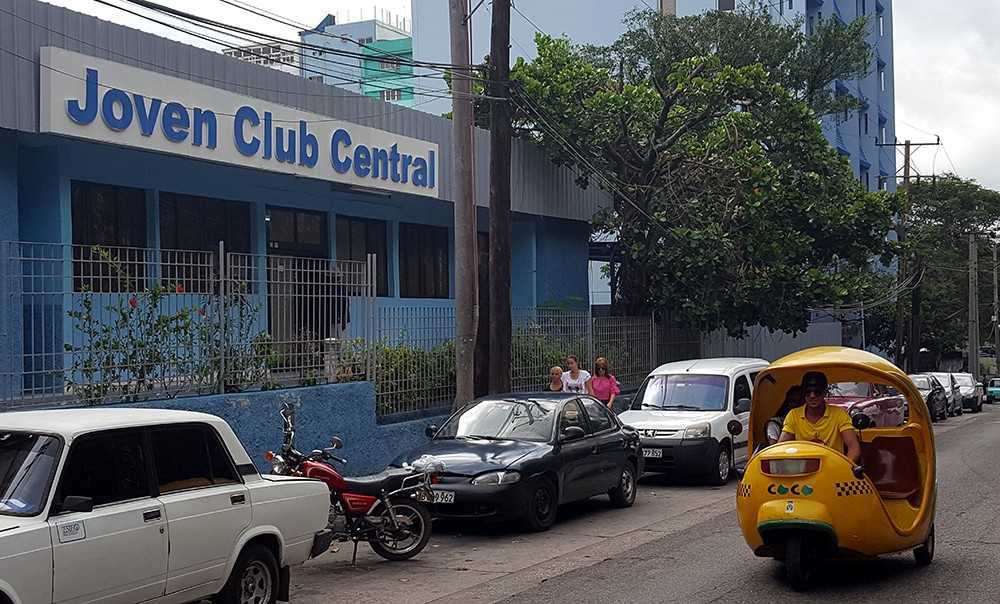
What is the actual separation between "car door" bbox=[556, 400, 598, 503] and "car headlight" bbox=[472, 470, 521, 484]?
91 centimetres

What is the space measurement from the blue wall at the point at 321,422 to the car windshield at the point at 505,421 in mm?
2158

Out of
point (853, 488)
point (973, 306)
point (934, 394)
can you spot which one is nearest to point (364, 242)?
point (853, 488)

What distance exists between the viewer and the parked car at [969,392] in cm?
4031

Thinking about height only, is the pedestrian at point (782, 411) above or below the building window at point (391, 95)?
below

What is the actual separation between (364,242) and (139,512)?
15567 millimetres

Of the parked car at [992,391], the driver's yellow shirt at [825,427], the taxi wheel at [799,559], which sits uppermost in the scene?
the driver's yellow shirt at [825,427]

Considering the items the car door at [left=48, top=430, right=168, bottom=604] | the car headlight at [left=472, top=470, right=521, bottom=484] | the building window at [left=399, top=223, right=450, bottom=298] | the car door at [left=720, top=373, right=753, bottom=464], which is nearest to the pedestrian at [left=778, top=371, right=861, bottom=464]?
the car headlight at [left=472, top=470, right=521, bottom=484]

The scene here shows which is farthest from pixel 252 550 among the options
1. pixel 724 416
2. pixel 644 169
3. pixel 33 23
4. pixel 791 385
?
pixel 644 169

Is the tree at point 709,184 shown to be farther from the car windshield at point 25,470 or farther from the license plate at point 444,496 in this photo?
the car windshield at point 25,470

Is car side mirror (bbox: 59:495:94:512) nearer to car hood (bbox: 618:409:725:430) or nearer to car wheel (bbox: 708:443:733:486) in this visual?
car hood (bbox: 618:409:725:430)

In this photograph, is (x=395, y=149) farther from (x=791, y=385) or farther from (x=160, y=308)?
(x=791, y=385)

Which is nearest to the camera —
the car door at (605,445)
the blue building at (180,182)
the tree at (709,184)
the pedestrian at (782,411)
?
the pedestrian at (782,411)

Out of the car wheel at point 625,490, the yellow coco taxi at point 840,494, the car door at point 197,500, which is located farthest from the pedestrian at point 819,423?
the car wheel at point 625,490

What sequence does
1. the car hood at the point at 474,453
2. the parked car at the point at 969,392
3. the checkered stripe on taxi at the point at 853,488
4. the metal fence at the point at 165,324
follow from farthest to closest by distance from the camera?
1. the parked car at the point at 969,392
2. the car hood at the point at 474,453
3. the metal fence at the point at 165,324
4. the checkered stripe on taxi at the point at 853,488
